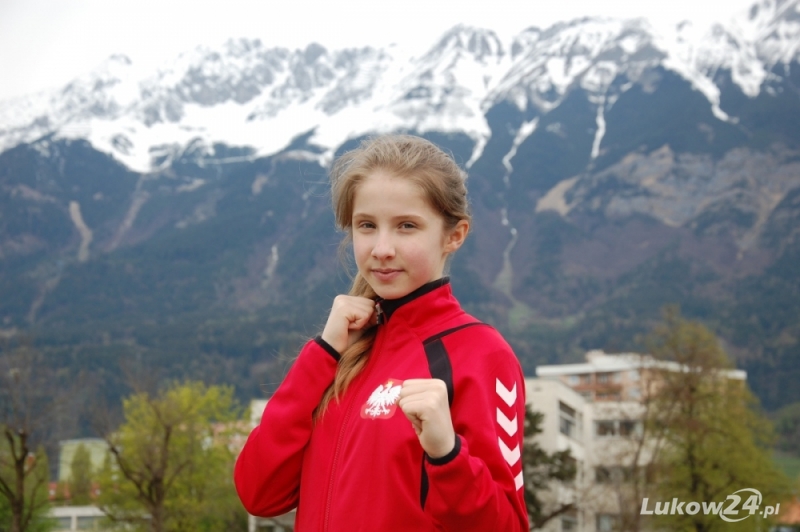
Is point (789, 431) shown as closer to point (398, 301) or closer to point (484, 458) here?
point (398, 301)

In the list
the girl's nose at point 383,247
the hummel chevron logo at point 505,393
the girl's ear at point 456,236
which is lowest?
the hummel chevron logo at point 505,393

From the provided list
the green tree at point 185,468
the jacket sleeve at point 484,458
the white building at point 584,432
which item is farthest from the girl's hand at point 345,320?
the white building at point 584,432

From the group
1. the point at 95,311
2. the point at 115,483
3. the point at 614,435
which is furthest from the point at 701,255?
→ the point at 115,483

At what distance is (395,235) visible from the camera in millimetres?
2672

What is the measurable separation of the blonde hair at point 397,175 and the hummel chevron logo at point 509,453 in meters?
0.53

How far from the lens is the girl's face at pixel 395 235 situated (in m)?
2.66

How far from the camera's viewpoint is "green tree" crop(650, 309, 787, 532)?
32.5 m

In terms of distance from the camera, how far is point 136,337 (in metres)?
158

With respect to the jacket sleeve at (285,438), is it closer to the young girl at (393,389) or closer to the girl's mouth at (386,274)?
the young girl at (393,389)

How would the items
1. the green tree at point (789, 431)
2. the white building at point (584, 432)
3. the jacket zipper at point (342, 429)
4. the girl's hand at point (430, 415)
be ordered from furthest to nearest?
the green tree at point (789, 431) < the white building at point (584, 432) < the jacket zipper at point (342, 429) < the girl's hand at point (430, 415)

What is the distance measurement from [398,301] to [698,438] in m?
32.6

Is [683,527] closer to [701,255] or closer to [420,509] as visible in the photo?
[420,509]

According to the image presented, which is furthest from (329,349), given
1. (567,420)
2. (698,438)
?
(567,420)

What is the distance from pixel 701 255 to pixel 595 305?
2494 centimetres
